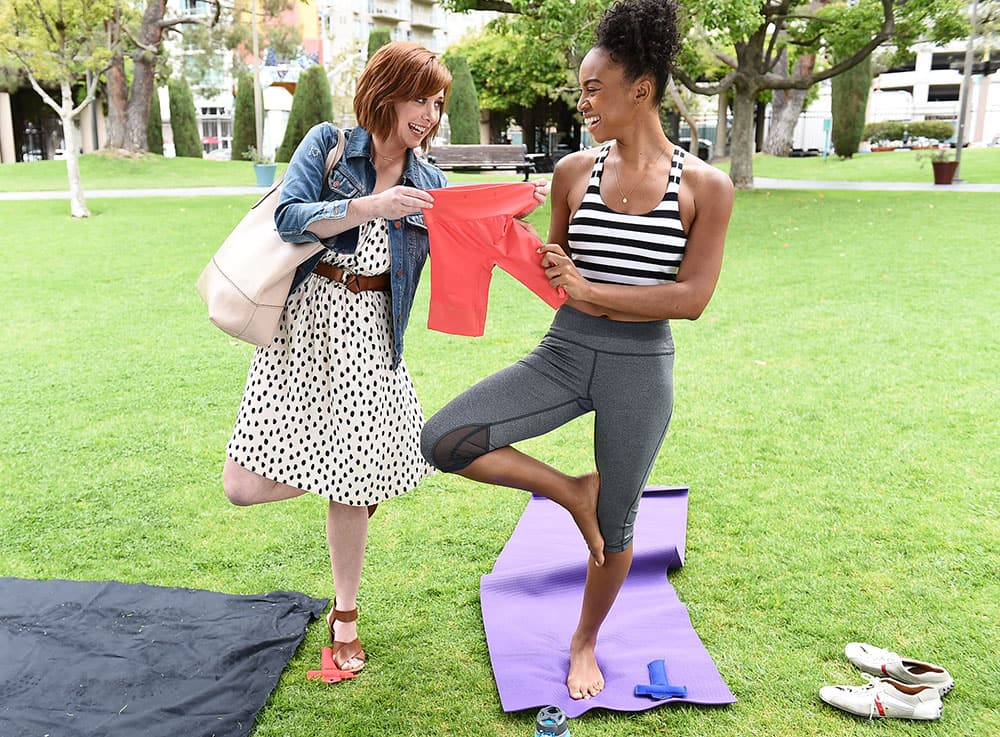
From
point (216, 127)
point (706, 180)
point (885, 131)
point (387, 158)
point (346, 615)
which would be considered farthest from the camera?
point (216, 127)

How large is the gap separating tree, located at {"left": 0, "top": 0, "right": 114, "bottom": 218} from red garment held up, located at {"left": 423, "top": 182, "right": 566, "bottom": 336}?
13761 millimetres

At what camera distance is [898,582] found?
3598 millimetres

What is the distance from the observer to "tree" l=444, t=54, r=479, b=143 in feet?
98.3

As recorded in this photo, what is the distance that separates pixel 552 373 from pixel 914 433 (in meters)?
3.49

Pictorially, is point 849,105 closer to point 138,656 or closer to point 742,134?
point 742,134

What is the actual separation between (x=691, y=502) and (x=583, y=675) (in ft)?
5.48

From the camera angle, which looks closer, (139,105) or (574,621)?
(574,621)

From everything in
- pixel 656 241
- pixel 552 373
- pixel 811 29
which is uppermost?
pixel 811 29

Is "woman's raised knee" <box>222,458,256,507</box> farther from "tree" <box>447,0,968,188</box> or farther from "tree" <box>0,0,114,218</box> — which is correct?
"tree" <box>0,0,114,218</box>

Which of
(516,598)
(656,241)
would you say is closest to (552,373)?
(656,241)

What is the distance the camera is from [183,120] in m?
32.7

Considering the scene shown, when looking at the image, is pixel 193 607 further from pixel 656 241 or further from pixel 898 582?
pixel 898 582

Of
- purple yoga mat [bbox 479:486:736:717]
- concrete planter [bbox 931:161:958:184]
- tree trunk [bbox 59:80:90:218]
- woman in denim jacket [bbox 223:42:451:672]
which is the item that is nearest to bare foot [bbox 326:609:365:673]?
woman in denim jacket [bbox 223:42:451:672]

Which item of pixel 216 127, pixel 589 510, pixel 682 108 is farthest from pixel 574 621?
pixel 216 127
